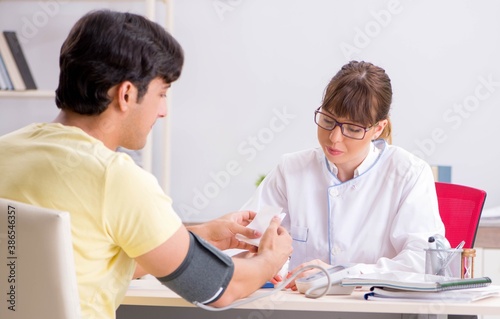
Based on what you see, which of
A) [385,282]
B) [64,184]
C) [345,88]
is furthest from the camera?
[345,88]

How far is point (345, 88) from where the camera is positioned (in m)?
2.23

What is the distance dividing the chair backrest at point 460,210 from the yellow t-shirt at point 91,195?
4.22ft

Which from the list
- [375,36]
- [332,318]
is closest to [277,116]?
[375,36]

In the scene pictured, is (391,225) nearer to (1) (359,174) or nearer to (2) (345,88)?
(1) (359,174)

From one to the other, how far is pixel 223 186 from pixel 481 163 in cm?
126

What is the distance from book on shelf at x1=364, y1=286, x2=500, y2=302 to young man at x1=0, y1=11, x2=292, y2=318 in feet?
1.10

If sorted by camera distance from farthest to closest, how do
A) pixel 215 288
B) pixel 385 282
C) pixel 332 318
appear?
pixel 332 318 → pixel 385 282 → pixel 215 288

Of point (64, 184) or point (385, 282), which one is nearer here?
point (64, 184)

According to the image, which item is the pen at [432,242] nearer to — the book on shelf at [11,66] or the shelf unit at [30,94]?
the shelf unit at [30,94]

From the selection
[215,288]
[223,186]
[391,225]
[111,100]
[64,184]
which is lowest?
[223,186]

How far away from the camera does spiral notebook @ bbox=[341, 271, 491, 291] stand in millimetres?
1675

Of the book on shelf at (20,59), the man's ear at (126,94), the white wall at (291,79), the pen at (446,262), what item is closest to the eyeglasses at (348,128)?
the pen at (446,262)

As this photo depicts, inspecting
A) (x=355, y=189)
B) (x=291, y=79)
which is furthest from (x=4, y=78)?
(x=355, y=189)

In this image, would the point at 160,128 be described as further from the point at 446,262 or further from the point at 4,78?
the point at 446,262
